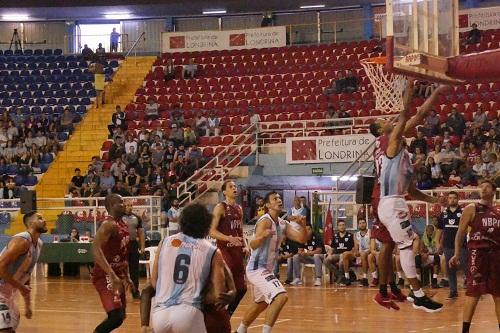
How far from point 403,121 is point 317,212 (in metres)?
13.0

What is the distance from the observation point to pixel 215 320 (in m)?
8.30

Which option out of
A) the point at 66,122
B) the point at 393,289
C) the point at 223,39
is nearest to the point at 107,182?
the point at 66,122

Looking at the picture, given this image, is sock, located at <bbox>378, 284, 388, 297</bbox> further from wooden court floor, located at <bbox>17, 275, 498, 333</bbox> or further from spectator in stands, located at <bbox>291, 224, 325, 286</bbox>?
spectator in stands, located at <bbox>291, 224, 325, 286</bbox>

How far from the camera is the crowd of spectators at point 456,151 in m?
23.3

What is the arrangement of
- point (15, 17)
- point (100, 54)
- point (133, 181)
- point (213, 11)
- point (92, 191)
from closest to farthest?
point (92, 191) < point (133, 181) < point (100, 54) < point (213, 11) < point (15, 17)

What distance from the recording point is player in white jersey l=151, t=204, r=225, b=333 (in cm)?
759

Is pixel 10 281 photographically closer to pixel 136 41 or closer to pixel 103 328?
pixel 103 328

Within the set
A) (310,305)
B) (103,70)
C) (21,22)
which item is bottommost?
(310,305)

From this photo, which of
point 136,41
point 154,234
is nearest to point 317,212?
point 154,234

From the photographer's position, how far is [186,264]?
25.0 ft

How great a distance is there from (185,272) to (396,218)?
3.76m

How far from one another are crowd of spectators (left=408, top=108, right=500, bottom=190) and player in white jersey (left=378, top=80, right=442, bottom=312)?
11.7 m

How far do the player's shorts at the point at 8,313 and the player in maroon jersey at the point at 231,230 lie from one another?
3028 millimetres

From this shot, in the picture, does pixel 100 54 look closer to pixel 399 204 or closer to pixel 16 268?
pixel 16 268
